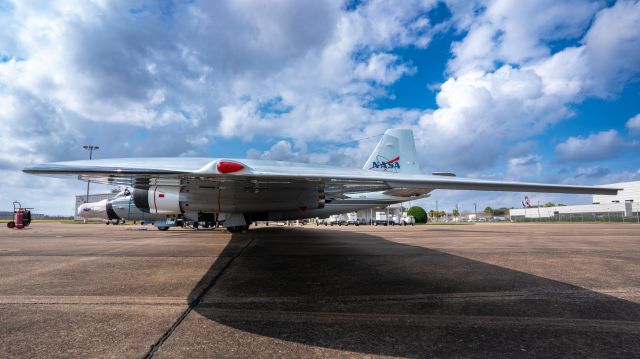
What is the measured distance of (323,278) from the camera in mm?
5902

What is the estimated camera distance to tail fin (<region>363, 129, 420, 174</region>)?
1623 centimetres

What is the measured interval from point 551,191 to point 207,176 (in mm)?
4244

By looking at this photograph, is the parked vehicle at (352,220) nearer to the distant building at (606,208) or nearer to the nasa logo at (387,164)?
the distant building at (606,208)

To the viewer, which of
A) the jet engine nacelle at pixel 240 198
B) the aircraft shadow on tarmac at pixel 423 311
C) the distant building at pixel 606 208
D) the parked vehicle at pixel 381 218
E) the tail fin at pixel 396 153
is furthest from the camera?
the distant building at pixel 606 208

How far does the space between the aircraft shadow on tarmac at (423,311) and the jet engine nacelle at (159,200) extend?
4.41 meters

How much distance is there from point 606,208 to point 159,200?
304 feet

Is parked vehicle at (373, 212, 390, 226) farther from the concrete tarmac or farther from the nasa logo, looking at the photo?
the concrete tarmac

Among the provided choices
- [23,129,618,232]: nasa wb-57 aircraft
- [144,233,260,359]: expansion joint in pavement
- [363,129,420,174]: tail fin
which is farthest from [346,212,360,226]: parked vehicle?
[144,233,260,359]: expansion joint in pavement

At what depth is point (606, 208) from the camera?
74.2 metres

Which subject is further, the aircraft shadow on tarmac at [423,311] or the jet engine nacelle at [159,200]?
the jet engine nacelle at [159,200]

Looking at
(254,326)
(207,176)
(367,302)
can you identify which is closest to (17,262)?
(207,176)

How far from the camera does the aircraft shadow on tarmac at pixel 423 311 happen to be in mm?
2979

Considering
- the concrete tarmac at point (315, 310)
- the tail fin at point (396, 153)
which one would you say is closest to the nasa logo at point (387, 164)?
the tail fin at point (396, 153)

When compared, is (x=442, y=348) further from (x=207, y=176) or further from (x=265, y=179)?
(x=207, y=176)
